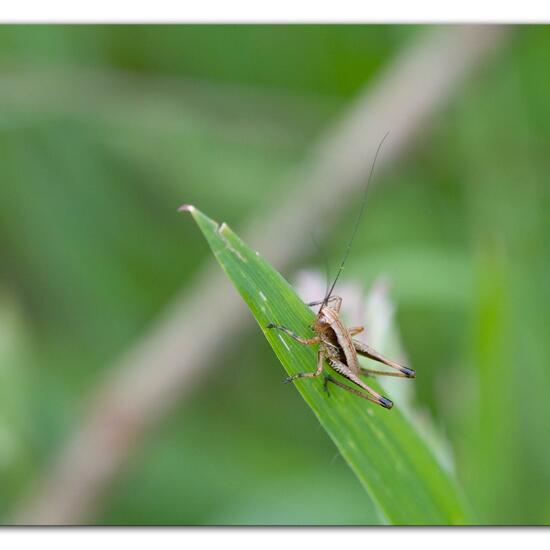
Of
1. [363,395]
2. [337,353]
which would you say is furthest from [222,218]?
[363,395]

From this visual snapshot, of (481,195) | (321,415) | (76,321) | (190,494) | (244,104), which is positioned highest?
(244,104)

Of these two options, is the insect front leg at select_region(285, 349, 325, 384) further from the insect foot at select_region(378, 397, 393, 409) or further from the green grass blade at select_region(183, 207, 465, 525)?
the insect foot at select_region(378, 397, 393, 409)

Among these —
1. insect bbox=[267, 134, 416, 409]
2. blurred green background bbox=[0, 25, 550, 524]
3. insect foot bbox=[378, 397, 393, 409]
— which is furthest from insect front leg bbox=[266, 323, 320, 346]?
A: blurred green background bbox=[0, 25, 550, 524]

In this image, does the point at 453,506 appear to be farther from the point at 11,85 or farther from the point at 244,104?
the point at 11,85

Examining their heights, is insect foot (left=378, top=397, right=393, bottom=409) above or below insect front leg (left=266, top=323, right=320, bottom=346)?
below

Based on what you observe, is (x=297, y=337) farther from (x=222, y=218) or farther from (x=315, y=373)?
(x=222, y=218)
